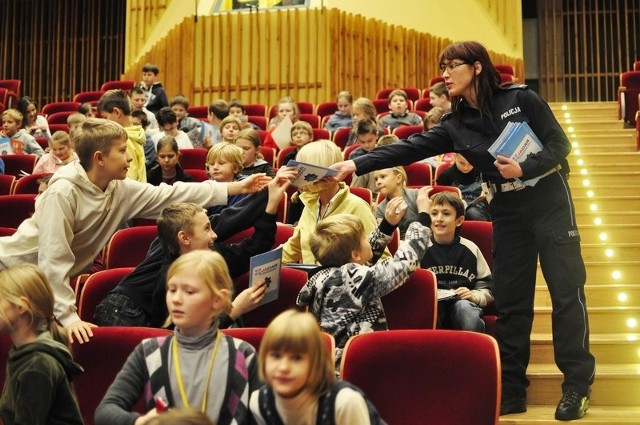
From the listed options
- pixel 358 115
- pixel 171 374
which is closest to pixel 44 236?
pixel 171 374

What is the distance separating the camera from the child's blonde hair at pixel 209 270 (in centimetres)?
236

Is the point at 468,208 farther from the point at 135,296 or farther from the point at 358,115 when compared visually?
the point at 358,115

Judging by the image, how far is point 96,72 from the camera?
43.2 ft

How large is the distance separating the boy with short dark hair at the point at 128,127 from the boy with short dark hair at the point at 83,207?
4.98 ft

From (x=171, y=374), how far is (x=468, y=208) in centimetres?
264

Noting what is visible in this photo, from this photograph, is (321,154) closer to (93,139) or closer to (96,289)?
(93,139)

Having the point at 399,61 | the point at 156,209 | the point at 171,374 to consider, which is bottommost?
the point at 171,374

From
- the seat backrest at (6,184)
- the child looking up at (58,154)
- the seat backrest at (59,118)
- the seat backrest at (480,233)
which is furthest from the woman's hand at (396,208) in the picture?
the seat backrest at (59,118)

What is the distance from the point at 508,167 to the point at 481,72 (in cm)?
39

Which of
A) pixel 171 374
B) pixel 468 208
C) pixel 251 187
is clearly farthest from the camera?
pixel 468 208

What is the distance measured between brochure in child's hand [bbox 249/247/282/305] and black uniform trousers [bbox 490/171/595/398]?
0.76 meters

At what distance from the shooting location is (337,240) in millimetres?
2863

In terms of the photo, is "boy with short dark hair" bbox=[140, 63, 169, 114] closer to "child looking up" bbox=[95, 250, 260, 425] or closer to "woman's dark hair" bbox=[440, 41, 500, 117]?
"woman's dark hair" bbox=[440, 41, 500, 117]

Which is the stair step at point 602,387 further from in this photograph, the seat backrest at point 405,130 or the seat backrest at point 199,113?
the seat backrest at point 199,113
